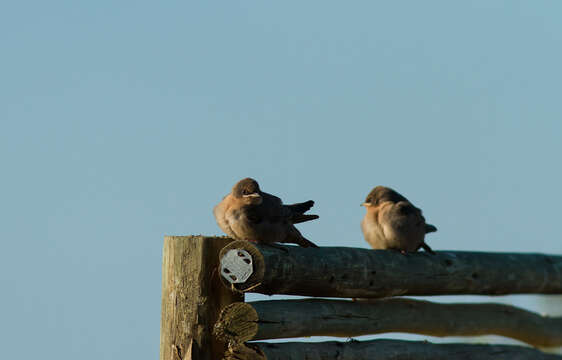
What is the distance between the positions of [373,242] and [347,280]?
3.85 ft

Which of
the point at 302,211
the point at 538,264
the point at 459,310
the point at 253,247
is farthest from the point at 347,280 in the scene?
the point at 538,264

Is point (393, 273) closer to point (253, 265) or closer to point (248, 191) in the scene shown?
point (248, 191)

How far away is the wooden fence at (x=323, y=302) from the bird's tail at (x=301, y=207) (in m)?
0.45

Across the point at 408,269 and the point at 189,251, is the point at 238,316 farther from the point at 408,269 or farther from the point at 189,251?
the point at 408,269

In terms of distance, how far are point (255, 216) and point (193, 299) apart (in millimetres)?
860

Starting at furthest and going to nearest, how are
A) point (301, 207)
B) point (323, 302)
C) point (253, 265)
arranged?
point (301, 207) → point (323, 302) → point (253, 265)

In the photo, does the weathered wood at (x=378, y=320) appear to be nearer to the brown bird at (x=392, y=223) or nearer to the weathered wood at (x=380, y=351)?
the weathered wood at (x=380, y=351)

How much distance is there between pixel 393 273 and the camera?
748 centimetres

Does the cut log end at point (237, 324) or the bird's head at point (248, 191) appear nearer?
the cut log end at point (237, 324)

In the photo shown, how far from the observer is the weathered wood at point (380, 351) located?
20.1 ft

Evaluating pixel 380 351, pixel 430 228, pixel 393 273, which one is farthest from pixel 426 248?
pixel 380 351

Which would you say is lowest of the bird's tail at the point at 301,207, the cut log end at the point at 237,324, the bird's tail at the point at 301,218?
the cut log end at the point at 237,324

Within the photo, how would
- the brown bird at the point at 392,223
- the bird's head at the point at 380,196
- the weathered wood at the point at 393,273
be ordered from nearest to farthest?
the weathered wood at the point at 393,273
the brown bird at the point at 392,223
the bird's head at the point at 380,196

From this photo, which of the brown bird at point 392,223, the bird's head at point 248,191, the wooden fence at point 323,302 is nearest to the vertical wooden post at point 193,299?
the wooden fence at point 323,302
